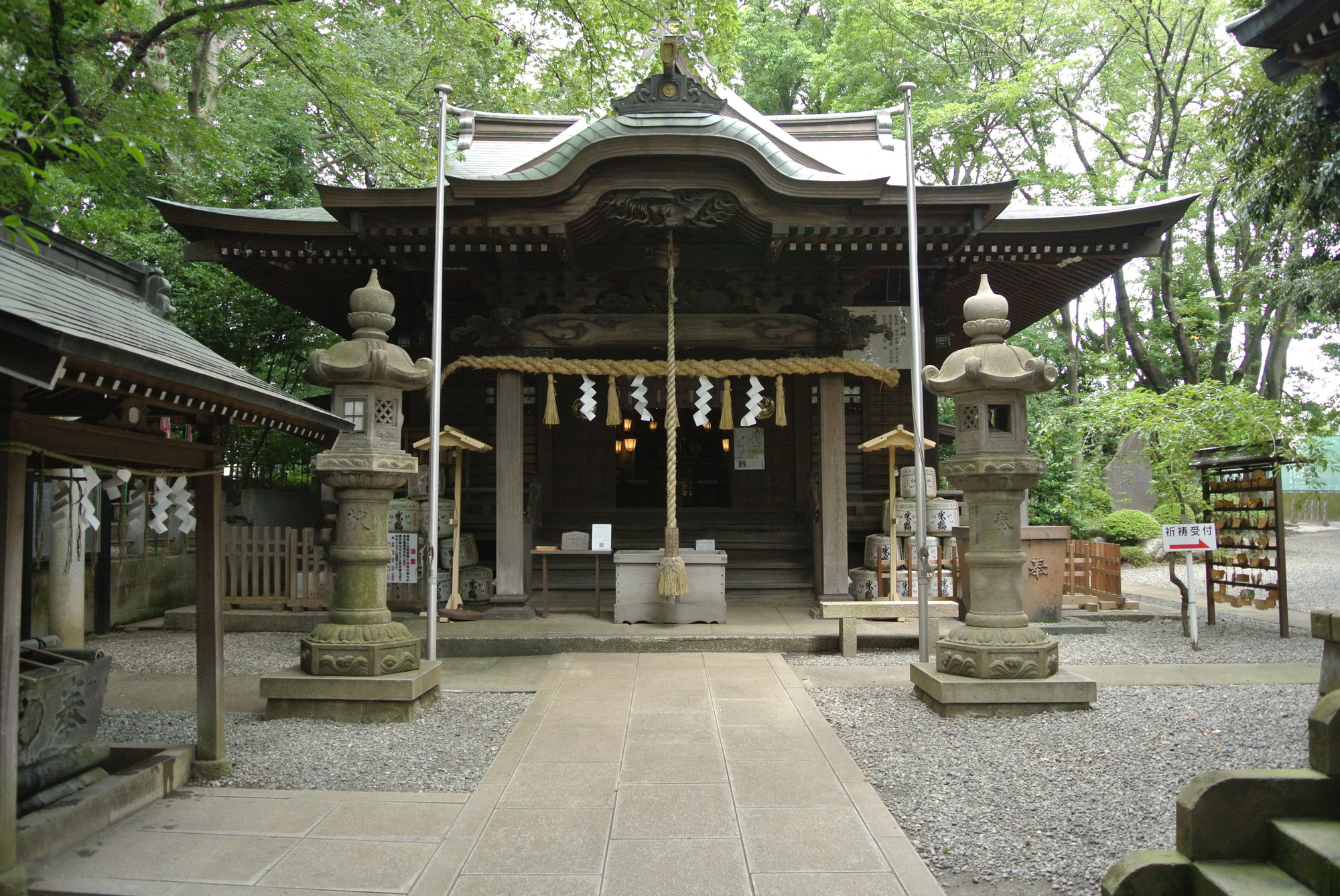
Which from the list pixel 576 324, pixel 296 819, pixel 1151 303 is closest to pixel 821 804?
pixel 296 819

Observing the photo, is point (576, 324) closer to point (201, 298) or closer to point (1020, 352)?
point (1020, 352)

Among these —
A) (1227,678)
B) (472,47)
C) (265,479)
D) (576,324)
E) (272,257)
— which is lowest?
(1227,678)

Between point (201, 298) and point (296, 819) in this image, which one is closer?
point (296, 819)

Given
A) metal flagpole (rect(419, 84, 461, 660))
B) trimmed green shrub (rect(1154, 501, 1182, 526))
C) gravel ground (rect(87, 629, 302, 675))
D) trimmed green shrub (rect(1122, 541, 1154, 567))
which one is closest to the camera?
metal flagpole (rect(419, 84, 461, 660))

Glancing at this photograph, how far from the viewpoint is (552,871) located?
3318 millimetres

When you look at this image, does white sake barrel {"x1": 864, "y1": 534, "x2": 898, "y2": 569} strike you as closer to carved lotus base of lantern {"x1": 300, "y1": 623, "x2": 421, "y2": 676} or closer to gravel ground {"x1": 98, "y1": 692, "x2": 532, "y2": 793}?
gravel ground {"x1": 98, "y1": 692, "x2": 532, "y2": 793}

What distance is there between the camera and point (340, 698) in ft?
17.9

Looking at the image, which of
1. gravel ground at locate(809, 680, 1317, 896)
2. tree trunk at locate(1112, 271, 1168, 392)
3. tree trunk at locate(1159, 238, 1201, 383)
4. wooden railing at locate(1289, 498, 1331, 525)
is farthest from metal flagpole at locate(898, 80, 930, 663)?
wooden railing at locate(1289, 498, 1331, 525)

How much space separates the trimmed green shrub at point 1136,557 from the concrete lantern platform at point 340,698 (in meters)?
16.9

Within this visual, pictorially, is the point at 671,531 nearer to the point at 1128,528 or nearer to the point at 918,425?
the point at 918,425

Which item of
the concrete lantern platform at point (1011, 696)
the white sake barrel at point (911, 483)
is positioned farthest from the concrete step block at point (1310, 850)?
the white sake barrel at point (911, 483)

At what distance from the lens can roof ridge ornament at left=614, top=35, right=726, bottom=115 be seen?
8.16 metres

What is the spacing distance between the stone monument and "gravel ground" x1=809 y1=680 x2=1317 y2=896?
3.11 meters

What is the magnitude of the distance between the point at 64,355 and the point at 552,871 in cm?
270
